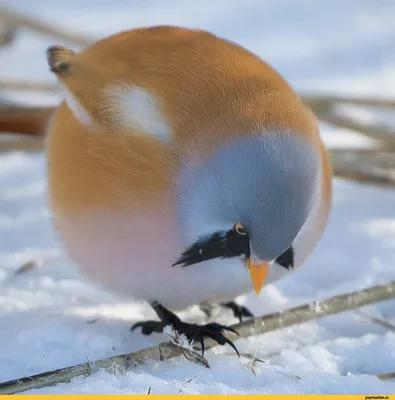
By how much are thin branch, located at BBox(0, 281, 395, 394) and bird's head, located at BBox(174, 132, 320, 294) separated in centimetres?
19

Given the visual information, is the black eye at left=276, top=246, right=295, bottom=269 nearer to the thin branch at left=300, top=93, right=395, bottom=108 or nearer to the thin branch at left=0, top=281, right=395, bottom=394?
the thin branch at left=0, top=281, right=395, bottom=394

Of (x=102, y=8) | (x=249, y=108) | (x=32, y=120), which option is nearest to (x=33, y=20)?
(x=32, y=120)

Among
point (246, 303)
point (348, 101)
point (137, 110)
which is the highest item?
point (348, 101)

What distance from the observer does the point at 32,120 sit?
2916 millimetres

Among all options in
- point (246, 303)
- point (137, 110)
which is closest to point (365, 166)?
point (246, 303)

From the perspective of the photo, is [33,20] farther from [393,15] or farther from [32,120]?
[393,15]

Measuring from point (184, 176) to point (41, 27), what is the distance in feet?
5.65

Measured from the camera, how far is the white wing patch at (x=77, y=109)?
1.93 meters

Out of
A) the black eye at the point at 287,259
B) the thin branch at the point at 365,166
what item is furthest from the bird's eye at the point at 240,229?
the thin branch at the point at 365,166

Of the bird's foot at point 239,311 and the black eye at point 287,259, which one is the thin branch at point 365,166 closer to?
the bird's foot at point 239,311

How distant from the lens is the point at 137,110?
1.83m

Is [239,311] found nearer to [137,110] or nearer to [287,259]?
[287,259]

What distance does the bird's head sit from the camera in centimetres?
161

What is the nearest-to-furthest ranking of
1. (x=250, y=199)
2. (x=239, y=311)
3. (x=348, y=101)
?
(x=250, y=199)
(x=239, y=311)
(x=348, y=101)
